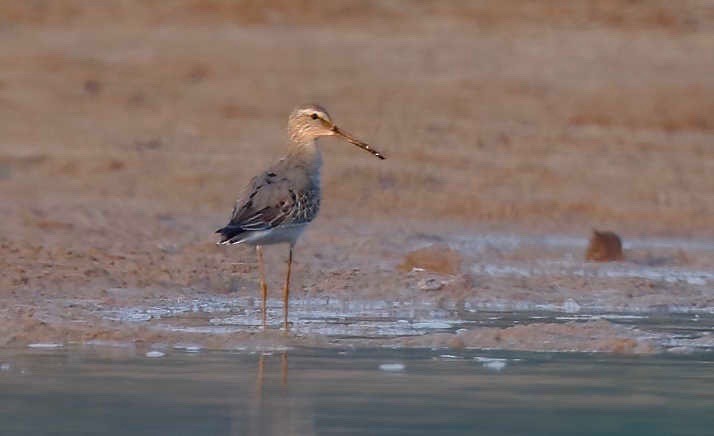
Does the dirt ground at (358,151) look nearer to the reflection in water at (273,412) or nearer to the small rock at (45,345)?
the small rock at (45,345)

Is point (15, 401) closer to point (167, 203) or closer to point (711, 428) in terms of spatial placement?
point (711, 428)

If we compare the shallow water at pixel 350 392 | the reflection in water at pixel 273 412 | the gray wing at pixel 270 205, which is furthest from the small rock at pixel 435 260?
the reflection in water at pixel 273 412

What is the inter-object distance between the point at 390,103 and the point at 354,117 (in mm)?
709

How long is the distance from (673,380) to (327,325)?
7.67 ft

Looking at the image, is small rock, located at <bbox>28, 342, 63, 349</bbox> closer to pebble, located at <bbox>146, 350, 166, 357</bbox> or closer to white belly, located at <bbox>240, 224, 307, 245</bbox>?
pebble, located at <bbox>146, 350, 166, 357</bbox>

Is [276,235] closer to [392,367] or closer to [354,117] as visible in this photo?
[392,367]

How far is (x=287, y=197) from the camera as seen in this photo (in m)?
Result: 9.89

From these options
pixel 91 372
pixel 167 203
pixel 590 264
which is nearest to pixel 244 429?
pixel 91 372

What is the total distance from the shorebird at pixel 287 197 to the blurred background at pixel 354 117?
129 cm

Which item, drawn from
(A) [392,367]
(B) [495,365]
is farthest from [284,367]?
(B) [495,365]

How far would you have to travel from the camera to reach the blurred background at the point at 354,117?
15.4m

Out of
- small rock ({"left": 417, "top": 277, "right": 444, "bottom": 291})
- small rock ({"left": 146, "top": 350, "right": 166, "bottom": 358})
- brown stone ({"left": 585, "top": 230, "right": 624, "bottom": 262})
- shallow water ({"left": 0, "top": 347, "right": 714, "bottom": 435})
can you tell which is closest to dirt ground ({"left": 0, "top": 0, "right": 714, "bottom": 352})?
small rock ({"left": 417, "top": 277, "right": 444, "bottom": 291})

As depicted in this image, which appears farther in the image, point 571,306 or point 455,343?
point 571,306

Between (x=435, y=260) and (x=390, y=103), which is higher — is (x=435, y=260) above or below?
below
